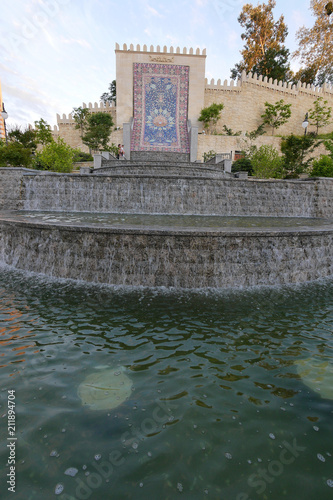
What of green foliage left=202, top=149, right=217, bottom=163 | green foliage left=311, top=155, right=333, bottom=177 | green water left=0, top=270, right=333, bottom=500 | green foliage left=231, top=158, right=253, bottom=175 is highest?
green foliage left=202, top=149, right=217, bottom=163

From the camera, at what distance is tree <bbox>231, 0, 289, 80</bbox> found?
33.4 meters

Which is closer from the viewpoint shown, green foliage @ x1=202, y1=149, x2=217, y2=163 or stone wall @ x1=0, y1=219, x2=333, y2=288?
stone wall @ x1=0, y1=219, x2=333, y2=288

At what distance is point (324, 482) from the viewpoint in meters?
1.36

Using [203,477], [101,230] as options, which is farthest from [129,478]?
[101,230]

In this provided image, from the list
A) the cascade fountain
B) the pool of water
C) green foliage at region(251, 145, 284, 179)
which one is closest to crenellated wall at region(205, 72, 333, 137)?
green foliage at region(251, 145, 284, 179)

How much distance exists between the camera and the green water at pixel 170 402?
1.35 meters

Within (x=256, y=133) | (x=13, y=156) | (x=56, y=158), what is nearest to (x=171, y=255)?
(x=13, y=156)

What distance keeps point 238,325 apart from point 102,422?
5.47ft

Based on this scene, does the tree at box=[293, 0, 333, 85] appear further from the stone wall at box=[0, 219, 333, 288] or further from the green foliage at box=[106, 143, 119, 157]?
the stone wall at box=[0, 219, 333, 288]

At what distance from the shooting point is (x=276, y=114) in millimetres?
27281

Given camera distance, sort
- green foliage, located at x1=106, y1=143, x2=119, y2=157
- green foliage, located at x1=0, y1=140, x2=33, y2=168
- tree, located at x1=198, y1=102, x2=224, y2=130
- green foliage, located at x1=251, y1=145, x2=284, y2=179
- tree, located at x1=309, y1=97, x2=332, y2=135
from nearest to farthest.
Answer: green foliage, located at x1=0, y1=140, x2=33, y2=168 < green foliage, located at x1=251, y1=145, x2=284, y2=179 < green foliage, located at x1=106, y1=143, x2=119, y2=157 < tree, located at x1=198, y1=102, x2=224, y2=130 < tree, located at x1=309, y1=97, x2=332, y2=135

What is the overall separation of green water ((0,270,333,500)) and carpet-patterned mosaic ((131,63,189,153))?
20.4 meters

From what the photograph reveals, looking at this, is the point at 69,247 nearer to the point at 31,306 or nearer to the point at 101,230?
the point at 101,230

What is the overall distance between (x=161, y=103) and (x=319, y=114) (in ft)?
60.5
